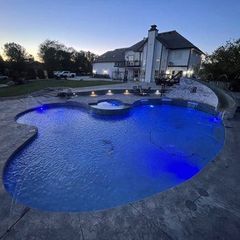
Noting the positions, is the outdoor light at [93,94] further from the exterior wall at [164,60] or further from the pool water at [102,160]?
the exterior wall at [164,60]

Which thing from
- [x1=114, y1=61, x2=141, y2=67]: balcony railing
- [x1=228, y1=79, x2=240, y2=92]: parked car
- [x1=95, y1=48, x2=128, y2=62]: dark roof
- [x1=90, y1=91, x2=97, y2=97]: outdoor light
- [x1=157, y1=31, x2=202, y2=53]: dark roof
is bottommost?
[x1=90, y1=91, x2=97, y2=97]: outdoor light

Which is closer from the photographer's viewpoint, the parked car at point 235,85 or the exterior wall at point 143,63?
the parked car at point 235,85

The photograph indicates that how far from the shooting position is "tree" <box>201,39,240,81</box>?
59.3ft

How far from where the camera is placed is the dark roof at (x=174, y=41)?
26794 millimetres

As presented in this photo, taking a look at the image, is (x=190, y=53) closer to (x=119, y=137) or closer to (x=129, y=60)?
(x=129, y=60)

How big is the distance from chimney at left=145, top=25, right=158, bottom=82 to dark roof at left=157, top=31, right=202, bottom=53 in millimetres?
1035

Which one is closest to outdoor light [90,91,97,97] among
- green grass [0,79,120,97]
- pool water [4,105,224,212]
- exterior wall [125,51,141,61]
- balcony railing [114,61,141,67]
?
green grass [0,79,120,97]

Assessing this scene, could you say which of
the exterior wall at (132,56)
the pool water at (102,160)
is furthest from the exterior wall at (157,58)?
the pool water at (102,160)

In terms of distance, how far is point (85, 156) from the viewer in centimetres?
674

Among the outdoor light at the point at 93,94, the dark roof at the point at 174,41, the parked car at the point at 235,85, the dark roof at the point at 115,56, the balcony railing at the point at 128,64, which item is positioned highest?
the dark roof at the point at 174,41

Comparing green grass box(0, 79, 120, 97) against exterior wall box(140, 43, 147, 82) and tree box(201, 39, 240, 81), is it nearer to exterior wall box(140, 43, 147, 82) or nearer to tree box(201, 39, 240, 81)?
exterior wall box(140, 43, 147, 82)

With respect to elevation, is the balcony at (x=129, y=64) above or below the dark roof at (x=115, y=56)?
below

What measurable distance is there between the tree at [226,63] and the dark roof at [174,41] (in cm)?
682

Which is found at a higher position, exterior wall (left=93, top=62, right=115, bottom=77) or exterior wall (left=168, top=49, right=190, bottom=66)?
exterior wall (left=168, top=49, right=190, bottom=66)
